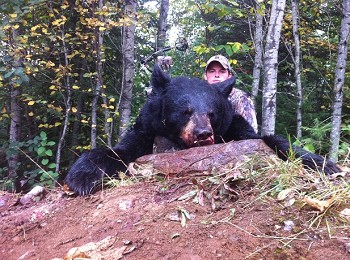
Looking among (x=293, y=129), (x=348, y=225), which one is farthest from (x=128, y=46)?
(x=348, y=225)

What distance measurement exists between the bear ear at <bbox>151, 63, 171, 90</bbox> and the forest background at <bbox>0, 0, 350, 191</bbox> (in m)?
2.12

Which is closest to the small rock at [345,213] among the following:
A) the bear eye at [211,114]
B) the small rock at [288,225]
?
the small rock at [288,225]

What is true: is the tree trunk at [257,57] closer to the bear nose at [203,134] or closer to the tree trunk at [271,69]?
the tree trunk at [271,69]

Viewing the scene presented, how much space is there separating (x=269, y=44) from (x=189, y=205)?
4.23 m

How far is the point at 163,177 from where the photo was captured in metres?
2.53

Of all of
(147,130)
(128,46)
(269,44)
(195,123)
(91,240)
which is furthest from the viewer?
(128,46)

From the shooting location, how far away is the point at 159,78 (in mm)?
3439

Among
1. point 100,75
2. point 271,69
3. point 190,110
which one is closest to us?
point 190,110

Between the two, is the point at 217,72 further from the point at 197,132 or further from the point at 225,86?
the point at 197,132

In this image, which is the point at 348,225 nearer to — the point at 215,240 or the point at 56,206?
the point at 215,240

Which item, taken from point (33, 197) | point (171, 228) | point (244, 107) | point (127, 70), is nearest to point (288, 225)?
point (171, 228)

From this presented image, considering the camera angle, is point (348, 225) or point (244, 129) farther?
point (244, 129)

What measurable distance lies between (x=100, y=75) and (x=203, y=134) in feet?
14.6

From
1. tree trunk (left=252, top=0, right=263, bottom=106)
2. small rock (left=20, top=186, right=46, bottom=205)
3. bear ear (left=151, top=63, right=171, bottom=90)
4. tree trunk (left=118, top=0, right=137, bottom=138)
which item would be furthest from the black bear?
tree trunk (left=252, top=0, right=263, bottom=106)
